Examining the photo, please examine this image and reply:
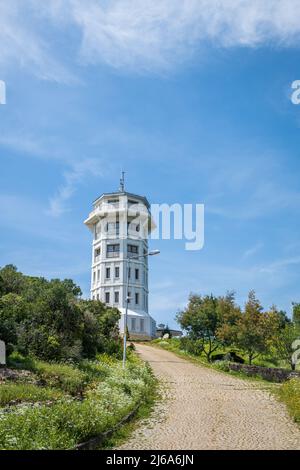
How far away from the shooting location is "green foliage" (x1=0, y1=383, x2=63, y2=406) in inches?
559

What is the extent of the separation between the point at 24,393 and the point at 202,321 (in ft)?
94.7

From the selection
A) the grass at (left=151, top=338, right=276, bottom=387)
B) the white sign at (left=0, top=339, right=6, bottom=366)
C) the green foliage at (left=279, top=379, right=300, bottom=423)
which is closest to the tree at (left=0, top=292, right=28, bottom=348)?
the white sign at (left=0, top=339, right=6, bottom=366)

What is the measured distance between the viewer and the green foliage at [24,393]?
1420 cm

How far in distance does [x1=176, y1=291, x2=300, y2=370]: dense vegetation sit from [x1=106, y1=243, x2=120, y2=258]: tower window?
73.0 ft

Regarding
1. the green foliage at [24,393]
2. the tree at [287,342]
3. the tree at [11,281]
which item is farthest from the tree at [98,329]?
the green foliage at [24,393]

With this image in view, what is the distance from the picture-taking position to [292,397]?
19516 mm

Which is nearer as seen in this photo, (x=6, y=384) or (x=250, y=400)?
(x=6, y=384)

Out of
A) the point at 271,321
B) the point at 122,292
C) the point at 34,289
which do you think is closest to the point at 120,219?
the point at 122,292

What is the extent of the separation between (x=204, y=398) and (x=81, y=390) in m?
5.48

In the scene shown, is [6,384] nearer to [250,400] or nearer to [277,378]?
[250,400]

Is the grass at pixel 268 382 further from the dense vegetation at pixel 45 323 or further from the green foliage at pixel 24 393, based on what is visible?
the green foliage at pixel 24 393

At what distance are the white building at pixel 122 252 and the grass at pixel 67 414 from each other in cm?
4332
